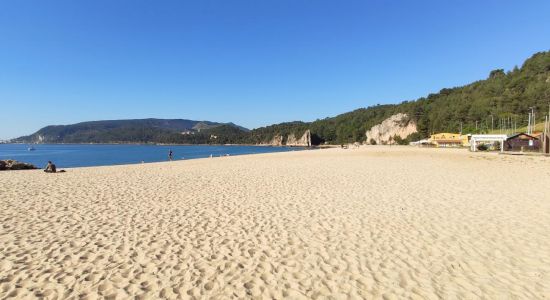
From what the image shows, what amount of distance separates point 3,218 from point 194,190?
610 cm

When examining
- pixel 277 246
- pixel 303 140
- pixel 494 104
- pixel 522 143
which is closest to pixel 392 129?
pixel 494 104

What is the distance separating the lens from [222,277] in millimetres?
4441

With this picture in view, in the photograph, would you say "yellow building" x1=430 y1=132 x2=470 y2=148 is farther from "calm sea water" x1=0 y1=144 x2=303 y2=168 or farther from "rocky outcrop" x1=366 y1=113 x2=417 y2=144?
"calm sea water" x1=0 y1=144 x2=303 y2=168

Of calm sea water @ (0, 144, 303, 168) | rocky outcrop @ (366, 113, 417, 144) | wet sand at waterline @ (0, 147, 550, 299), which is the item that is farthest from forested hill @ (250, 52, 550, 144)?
wet sand at waterline @ (0, 147, 550, 299)

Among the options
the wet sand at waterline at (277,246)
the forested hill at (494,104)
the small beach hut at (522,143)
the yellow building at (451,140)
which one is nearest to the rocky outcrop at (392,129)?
the forested hill at (494,104)

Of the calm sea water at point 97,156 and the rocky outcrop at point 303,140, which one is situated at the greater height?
the rocky outcrop at point 303,140

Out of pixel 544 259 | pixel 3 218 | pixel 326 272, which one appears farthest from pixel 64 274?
pixel 544 259

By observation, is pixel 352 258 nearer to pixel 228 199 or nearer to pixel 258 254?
pixel 258 254

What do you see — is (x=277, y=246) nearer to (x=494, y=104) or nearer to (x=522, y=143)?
(x=522, y=143)

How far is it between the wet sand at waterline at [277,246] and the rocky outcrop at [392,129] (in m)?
127

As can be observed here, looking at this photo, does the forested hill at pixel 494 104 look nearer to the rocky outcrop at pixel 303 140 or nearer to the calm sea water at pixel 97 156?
the rocky outcrop at pixel 303 140

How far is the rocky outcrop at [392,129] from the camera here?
417 feet

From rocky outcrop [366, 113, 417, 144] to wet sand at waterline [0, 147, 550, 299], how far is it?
126529 mm

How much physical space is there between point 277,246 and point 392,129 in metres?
141
